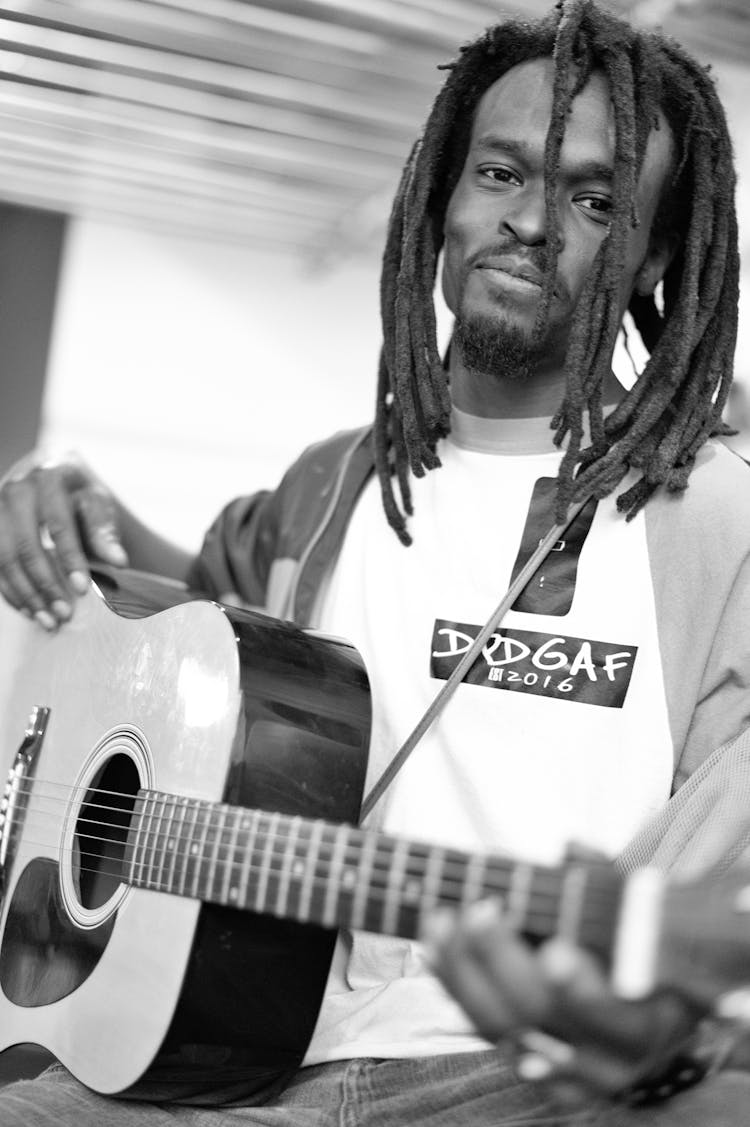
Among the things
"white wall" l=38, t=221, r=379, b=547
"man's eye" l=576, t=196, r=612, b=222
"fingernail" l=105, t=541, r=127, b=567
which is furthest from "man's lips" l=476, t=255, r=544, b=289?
"white wall" l=38, t=221, r=379, b=547

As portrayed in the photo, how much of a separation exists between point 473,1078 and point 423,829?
31 centimetres

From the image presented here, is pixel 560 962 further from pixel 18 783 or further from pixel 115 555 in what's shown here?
pixel 115 555

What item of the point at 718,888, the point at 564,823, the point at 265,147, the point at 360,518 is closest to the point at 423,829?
the point at 564,823

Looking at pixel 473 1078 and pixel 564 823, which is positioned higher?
pixel 564 823

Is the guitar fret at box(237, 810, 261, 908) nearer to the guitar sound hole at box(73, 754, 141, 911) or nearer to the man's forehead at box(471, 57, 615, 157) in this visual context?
the guitar sound hole at box(73, 754, 141, 911)

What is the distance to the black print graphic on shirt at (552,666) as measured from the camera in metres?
1.49

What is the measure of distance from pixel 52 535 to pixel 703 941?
1.22 metres

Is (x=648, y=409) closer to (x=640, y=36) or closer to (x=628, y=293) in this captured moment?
(x=628, y=293)

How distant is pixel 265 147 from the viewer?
4184mm

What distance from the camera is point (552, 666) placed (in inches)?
59.9

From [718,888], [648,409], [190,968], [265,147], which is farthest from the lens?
[265,147]

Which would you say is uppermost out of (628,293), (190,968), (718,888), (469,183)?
(469,183)

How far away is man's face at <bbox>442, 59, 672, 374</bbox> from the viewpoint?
63.4 inches

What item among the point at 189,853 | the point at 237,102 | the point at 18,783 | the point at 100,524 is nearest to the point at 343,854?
the point at 189,853
